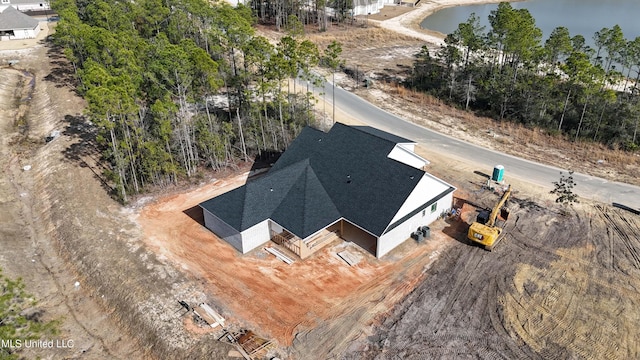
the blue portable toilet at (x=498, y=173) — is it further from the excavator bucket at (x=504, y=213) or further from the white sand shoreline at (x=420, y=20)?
the white sand shoreline at (x=420, y=20)

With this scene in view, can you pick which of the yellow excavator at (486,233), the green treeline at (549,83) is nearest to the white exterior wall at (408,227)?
the yellow excavator at (486,233)

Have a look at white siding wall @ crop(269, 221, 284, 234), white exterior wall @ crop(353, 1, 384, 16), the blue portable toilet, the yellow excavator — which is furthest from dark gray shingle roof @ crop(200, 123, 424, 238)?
white exterior wall @ crop(353, 1, 384, 16)

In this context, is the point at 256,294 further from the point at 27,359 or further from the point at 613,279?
the point at 613,279

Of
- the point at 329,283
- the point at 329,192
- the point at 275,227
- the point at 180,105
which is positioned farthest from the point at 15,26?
the point at 329,283

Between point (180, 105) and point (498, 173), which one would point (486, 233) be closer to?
point (498, 173)

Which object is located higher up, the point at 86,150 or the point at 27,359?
the point at 86,150

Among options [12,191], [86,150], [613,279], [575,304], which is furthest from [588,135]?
[12,191]
